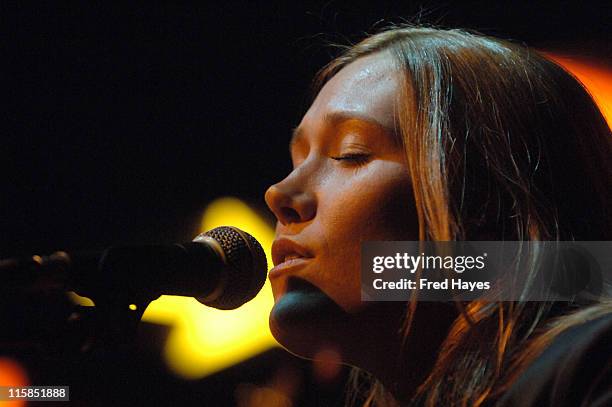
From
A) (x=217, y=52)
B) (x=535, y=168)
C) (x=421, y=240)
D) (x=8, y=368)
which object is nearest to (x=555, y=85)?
(x=535, y=168)

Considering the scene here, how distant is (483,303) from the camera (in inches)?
48.3

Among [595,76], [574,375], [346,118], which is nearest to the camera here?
[574,375]

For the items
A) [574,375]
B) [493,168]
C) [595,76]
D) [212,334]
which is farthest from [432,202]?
[212,334]

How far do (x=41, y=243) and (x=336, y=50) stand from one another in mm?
1030

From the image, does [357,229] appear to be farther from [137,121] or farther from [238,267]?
[137,121]

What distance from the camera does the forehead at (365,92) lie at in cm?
133

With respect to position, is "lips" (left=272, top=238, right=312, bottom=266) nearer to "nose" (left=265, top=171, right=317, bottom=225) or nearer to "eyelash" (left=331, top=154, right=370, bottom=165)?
"nose" (left=265, top=171, right=317, bottom=225)

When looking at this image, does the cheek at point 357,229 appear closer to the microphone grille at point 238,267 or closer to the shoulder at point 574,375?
the microphone grille at point 238,267

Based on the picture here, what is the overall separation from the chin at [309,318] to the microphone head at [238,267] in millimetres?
66

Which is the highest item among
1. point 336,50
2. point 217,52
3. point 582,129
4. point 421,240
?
point 217,52

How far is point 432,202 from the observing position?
122cm

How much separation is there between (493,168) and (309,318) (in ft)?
1.34

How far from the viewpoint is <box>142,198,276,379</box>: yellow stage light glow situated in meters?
2.18

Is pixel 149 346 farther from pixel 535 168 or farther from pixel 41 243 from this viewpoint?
pixel 535 168
